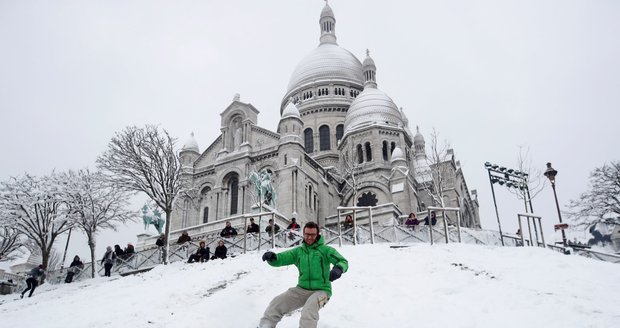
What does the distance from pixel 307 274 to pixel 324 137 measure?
149ft

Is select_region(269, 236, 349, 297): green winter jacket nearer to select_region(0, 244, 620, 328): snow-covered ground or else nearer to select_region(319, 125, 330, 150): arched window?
select_region(0, 244, 620, 328): snow-covered ground

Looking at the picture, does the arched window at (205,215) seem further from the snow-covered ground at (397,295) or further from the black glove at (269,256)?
the black glove at (269,256)

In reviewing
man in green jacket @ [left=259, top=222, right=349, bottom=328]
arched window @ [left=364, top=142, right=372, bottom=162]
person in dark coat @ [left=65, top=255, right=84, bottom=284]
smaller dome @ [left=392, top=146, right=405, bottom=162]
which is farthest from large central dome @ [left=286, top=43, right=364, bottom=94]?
man in green jacket @ [left=259, top=222, right=349, bottom=328]

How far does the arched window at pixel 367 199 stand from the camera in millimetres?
41062

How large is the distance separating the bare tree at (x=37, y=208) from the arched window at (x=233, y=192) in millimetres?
11434

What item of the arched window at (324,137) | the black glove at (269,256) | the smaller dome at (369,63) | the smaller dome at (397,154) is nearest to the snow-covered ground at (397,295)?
the black glove at (269,256)

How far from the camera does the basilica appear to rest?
3500cm

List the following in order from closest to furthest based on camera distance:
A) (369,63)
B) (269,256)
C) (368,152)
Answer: (269,256)
(368,152)
(369,63)

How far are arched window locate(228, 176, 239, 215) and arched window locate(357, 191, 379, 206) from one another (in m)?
10.3

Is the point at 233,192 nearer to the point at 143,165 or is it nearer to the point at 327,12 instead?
the point at 143,165

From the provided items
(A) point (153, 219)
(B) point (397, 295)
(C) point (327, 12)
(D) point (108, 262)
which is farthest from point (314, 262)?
(C) point (327, 12)

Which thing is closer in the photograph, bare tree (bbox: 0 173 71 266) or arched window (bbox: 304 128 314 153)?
bare tree (bbox: 0 173 71 266)

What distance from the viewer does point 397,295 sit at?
9.53m

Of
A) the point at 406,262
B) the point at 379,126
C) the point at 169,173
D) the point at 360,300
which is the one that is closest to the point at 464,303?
the point at 360,300
